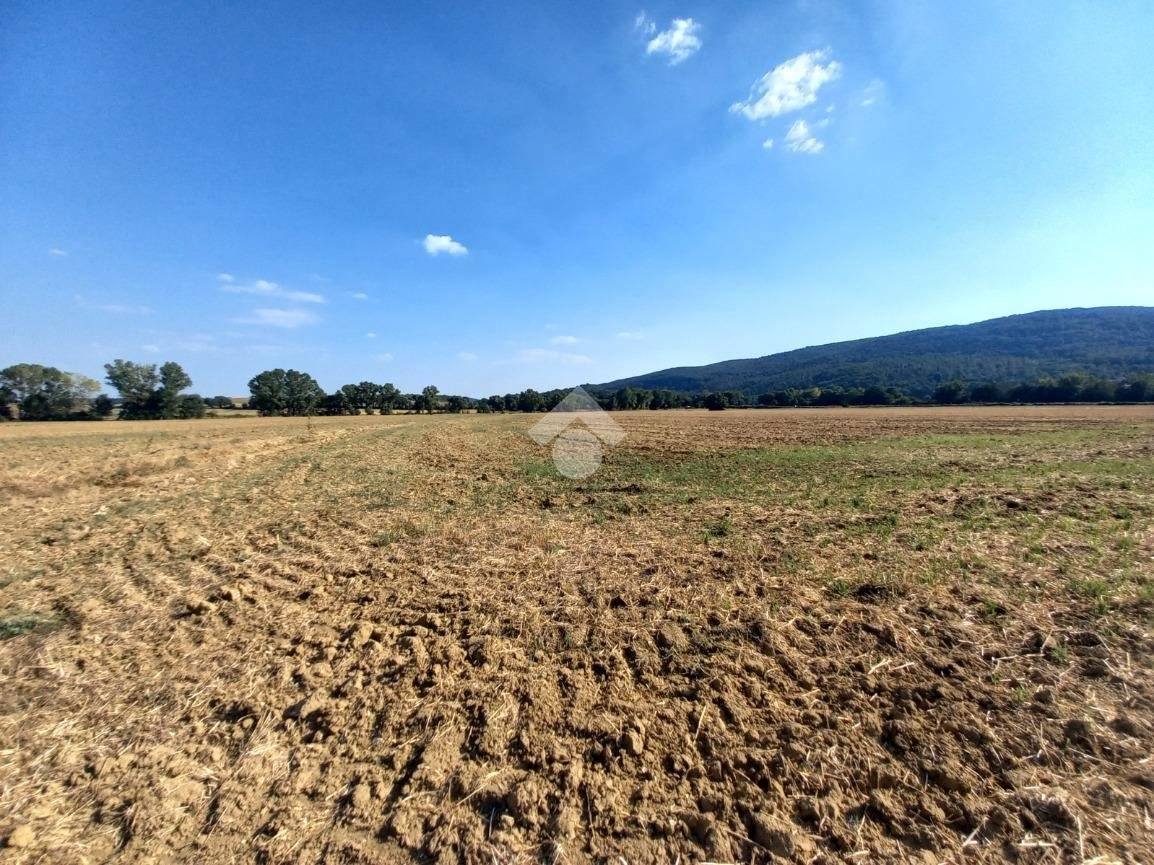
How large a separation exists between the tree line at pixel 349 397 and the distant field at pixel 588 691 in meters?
78.1

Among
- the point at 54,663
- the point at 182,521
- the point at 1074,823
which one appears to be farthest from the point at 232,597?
the point at 1074,823

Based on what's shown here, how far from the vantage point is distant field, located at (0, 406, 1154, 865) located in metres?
2.66

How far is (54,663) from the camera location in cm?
430

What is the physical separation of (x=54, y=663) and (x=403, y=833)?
4.40m

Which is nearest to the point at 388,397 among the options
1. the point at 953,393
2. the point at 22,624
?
the point at 22,624

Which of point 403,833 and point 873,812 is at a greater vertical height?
point 403,833

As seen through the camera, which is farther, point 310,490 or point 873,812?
point 310,490

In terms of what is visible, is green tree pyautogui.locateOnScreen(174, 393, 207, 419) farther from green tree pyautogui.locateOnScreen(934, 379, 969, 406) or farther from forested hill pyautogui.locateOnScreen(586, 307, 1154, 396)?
green tree pyautogui.locateOnScreen(934, 379, 969, 406)

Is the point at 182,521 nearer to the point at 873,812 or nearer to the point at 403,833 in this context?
the point at 403,833

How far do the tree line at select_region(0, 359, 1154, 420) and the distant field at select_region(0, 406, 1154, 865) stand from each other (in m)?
78.1

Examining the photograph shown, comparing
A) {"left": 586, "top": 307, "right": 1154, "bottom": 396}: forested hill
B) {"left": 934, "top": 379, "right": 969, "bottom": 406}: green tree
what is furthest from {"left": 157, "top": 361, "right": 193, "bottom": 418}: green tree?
{"left": 934, "top": 379, "right": 969, "bottom": 406}: green tree

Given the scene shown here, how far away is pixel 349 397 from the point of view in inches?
3583

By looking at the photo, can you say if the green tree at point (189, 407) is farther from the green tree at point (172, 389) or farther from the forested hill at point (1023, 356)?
the forested hill at point (1023, 356)

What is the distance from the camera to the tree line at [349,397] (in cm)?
5809
